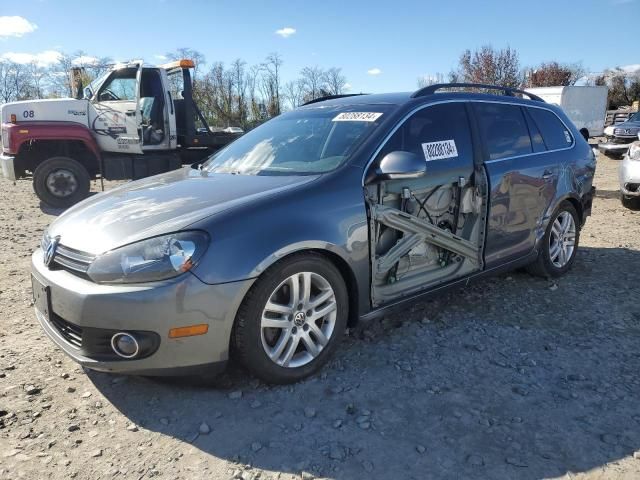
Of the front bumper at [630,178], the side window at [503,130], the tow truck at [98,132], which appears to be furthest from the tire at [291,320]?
the tow truck at [98,132]

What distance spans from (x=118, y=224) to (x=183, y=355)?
80cm

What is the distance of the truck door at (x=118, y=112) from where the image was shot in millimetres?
9711

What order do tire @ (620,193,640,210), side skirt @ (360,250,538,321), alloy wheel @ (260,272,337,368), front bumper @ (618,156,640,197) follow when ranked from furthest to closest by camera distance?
tire @ (620,193,640,210), front bumper @ (618,156,640,197), side skirt @ (360,250,538,321), alloy wheel @ (260,272,337,368)

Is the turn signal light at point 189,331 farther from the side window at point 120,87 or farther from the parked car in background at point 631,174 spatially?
the side window at point 120,87

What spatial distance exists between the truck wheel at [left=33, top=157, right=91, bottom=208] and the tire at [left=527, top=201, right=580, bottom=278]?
7875 mm

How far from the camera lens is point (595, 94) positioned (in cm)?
2680

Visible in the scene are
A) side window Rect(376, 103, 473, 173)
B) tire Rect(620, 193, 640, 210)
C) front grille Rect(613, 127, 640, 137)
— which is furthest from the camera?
front grille Rect(613, 127, 640, 137)

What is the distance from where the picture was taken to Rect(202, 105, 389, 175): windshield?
3.35 meters

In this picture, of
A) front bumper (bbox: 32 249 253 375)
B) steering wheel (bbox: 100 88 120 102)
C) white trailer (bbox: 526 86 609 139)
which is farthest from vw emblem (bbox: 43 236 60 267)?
white trailer (bbox: 526 86 609 139)

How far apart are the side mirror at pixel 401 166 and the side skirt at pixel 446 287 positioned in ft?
2.72

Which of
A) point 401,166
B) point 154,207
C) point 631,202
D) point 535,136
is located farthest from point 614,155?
point 154,207

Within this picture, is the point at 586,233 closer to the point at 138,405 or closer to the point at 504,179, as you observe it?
the point at 504,179

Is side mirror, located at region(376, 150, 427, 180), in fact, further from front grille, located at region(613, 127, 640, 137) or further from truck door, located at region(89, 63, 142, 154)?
front grille, located at region(613, 127, 640, 137)

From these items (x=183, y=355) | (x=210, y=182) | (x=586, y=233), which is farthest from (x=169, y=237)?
(x=586, y=233)
